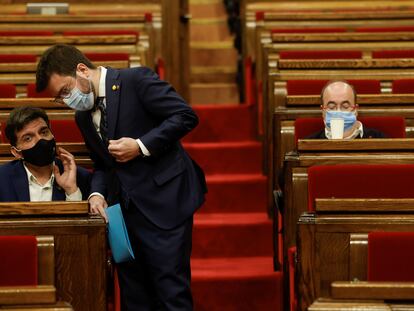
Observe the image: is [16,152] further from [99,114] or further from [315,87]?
[315,87]

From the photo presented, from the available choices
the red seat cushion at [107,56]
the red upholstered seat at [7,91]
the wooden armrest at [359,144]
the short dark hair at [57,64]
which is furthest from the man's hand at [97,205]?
the red seat cushion at [107,56]

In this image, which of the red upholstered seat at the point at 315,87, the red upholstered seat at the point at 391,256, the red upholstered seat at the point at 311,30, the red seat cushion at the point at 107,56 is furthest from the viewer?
→ the red upholstered seat at the point at 311,30

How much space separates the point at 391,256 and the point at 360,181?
6.5 inches

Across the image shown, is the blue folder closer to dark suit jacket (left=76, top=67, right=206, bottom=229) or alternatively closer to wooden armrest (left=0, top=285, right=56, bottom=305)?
dark suit jacket (left=76, top=67, right=206, bottom=229)

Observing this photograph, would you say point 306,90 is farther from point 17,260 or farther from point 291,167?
point 17,260

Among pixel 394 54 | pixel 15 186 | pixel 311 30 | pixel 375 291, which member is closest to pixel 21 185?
pixel 15 186

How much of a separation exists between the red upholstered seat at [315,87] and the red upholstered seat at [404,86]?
0.02 m

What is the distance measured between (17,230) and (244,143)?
736 millimetres

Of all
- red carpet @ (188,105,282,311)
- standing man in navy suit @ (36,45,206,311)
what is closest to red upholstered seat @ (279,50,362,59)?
red carpet @ (188,105,282,311)

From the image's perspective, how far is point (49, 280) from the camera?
0.79 metres

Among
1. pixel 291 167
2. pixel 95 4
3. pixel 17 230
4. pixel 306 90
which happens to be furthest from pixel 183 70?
pixel 17 230

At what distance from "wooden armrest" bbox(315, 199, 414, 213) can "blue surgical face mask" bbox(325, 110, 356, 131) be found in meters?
0.25

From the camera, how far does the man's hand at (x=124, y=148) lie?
33.6 inches

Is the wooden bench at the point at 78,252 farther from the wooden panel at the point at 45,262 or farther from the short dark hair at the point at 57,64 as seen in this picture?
the short dark hair at the point at 57,64
